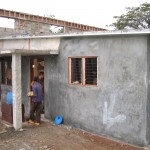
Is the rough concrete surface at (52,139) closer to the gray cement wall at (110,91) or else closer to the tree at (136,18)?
the gray cement wall at (110,91)

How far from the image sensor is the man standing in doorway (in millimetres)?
10672

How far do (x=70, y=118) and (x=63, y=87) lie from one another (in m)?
1.31

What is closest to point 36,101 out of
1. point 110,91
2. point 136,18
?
point 110,91

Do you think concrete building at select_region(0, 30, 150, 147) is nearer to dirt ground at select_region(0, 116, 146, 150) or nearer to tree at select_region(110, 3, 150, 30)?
dirt ground at select_region(0, 116, 146, 150)

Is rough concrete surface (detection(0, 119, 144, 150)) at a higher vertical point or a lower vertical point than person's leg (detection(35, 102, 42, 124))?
lower

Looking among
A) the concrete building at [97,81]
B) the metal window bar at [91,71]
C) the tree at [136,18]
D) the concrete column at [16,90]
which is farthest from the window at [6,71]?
the tree at [136,18]

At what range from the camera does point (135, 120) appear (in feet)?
27.9

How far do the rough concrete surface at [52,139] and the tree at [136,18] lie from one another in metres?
27.7

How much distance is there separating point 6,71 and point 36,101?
4614mm

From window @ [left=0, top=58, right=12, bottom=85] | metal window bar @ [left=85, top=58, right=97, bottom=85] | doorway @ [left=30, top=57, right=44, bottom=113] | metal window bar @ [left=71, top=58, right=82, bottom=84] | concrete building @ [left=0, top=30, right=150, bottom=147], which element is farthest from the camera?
window @ [left=0, top=58, right=12, bottom=85]

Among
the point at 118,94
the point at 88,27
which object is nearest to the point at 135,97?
the point at 118,94

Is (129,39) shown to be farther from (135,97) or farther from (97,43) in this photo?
(135,97)

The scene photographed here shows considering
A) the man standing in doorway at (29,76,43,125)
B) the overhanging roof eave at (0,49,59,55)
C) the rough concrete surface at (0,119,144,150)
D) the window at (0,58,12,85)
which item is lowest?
the rough concrete surface at (0,119,144,150)

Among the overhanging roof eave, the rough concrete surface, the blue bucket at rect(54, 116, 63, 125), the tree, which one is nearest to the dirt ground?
the rough concrete surface
